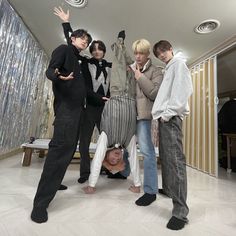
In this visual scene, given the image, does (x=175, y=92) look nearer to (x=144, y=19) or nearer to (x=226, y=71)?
(x=144, y=19)

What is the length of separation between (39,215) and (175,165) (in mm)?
739

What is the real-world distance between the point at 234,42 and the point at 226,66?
3.49 ft

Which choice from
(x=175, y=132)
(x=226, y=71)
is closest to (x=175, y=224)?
(x=175, y=132)

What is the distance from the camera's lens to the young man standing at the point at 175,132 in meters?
1.02

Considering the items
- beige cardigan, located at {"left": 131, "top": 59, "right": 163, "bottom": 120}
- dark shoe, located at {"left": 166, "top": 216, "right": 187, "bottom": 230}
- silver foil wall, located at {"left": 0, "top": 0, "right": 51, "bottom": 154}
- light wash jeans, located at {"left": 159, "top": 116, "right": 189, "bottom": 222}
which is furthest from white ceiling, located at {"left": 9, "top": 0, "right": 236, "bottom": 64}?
dark shoe, located at {"left": 166, "top": 216, "right": 187, "bottom": 230}

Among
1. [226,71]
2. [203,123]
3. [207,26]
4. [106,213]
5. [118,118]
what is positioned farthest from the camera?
[226,71]

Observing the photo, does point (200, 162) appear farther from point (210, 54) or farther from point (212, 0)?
point (212, 0)

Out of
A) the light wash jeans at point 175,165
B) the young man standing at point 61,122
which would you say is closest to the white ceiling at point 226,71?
the light wash jeans at point 175,165

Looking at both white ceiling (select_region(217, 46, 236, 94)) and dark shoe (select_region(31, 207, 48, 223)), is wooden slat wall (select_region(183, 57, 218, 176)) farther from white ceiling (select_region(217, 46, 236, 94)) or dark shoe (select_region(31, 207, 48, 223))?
dark shoe (select_region(31, 207, 48, 223))

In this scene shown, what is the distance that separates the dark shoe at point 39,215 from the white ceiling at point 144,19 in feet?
6.58

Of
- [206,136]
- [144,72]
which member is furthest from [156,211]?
[206,136]

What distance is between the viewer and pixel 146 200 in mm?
1298

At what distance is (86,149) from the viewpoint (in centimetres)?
176

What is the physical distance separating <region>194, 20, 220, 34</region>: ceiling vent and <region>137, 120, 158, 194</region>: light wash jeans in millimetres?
1625
